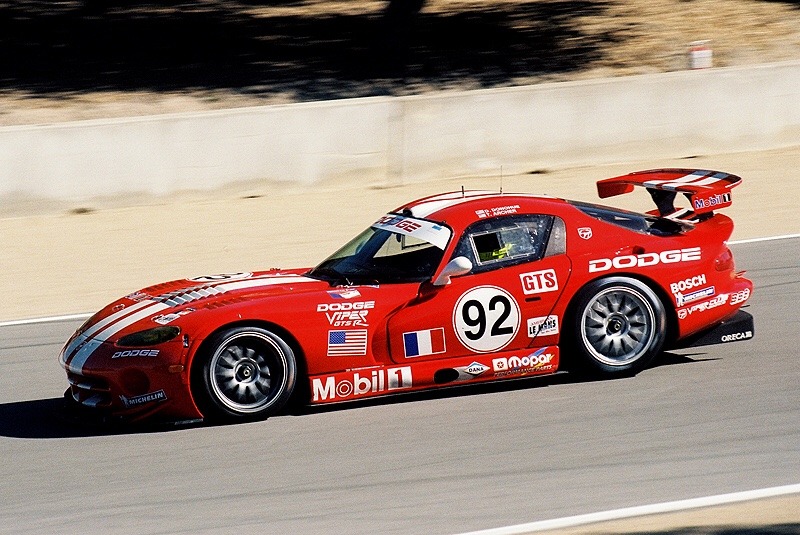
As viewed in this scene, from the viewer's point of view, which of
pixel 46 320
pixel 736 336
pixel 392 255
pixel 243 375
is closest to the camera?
pixel 243 375

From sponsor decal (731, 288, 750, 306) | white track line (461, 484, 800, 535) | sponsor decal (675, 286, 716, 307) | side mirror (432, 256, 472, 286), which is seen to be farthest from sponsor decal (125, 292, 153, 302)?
sponsor decal (731, 288, 750, 306)

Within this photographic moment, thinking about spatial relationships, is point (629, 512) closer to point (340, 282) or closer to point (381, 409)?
point (381, 409)

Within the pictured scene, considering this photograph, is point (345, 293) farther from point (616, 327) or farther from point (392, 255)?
point (616, 327)

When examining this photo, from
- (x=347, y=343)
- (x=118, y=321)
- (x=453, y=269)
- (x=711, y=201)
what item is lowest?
(x=347, y=343)

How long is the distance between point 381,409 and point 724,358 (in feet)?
8.66

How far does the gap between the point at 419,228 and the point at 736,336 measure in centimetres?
239

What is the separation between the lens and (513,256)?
310 inches

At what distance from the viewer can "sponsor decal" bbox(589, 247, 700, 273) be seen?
793 cm

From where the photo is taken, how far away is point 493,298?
25.2ft

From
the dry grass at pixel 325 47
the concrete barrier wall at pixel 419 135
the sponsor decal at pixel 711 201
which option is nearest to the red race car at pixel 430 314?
the sponsor decal at pixel 711 201

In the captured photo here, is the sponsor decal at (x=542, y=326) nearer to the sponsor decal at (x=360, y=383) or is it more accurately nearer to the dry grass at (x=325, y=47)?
the sponsor decal at (x=360, y=383)

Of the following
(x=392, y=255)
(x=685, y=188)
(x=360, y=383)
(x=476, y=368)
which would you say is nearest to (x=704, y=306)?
(x=685, y=188)

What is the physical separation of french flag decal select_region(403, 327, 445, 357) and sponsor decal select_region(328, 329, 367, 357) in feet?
0.90

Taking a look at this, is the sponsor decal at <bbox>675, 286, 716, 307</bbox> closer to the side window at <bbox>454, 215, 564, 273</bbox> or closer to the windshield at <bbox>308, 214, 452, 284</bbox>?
the side window at <bbox>454, 215, 564, 273</bbox>
